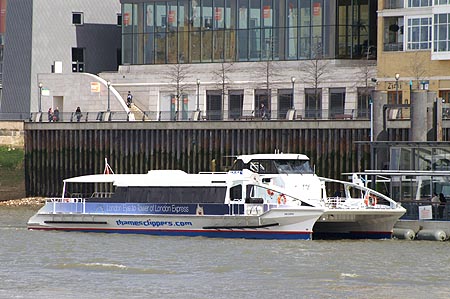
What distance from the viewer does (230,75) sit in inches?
4126

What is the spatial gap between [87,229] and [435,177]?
14745mm

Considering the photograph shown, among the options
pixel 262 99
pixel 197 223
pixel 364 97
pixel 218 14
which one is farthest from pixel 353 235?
pixel 218 14

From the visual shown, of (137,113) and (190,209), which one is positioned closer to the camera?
(190,209)

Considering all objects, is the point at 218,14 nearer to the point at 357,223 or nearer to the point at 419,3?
the point at 419,3

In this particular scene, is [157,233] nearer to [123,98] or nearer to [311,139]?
[311,139]

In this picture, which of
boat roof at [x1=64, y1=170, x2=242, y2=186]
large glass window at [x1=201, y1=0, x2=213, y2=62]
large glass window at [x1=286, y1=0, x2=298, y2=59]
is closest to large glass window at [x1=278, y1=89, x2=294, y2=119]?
large glass window at [x1=286, y1=0, x2=298, y2=59]

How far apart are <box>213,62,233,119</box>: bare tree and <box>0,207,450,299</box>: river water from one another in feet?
123

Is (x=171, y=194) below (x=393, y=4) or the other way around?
below

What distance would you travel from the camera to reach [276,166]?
66000 millimetres

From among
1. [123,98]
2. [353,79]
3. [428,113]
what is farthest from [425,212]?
[123,98]

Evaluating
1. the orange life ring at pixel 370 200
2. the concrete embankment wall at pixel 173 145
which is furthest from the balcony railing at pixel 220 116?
the orange life ring at pixel 370 200

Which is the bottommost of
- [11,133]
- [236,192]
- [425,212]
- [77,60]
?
[425,212]

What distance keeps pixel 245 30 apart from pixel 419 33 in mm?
14660

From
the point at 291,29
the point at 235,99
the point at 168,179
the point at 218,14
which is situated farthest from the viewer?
the point at 218,14
